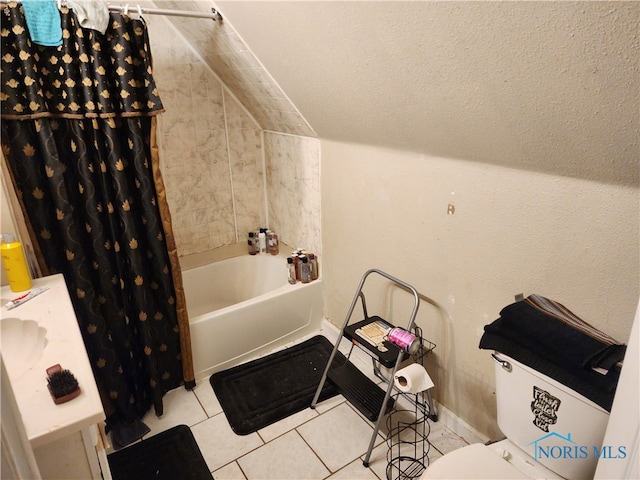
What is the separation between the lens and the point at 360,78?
1.50 m

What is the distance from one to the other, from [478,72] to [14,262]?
5.17ft

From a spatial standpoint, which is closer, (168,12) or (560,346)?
(560,346)

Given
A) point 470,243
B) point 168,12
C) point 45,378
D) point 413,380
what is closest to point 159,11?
point 168,12

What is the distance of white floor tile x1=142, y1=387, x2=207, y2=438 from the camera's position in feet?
6.44

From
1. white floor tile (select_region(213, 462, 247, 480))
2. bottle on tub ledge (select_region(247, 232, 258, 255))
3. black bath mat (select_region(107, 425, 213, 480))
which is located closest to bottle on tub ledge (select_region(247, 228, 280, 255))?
bottle on tub ledge (select_region(247, 232, 258, 255))

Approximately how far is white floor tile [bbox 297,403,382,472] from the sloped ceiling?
125 centimetres

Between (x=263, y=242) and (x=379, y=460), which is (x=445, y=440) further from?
(x=263, y=242)

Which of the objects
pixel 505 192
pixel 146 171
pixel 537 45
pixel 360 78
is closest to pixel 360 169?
pixel 360 78

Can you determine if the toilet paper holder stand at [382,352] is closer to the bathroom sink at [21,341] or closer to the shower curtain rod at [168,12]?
the bathroom sink at [21,341]

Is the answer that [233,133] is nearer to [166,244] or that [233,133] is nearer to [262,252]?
[262,252]

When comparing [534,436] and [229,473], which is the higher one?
[534,436]

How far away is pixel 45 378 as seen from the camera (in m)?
1.03

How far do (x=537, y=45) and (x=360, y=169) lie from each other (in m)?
1.09

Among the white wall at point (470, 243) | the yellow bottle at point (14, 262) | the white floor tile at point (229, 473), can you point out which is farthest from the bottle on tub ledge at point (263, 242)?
the yellow bottle at point (14, 262)
